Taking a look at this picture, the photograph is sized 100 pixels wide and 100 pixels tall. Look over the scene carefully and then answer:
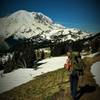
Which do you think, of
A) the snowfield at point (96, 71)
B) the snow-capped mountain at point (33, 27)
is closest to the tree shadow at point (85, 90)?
the snowfield at point (96, 71)

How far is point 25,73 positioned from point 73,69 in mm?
981

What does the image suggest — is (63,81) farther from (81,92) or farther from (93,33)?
(93,33)

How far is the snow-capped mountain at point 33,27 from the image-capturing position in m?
5.47

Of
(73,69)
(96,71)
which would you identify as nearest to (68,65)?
(73,69)

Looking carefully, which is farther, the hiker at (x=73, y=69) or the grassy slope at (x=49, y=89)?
the grassy slope at (x=49, y=89)

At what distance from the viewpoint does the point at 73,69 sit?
5117 mm

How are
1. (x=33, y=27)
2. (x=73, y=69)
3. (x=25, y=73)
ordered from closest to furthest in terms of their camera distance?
1. (x=73, y=69)
2. (x=25, y=73)
3. (x=33, y=27)

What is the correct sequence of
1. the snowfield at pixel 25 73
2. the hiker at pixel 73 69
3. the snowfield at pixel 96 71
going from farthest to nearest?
the snowfield at pixel 96 71 → the snowfield at pixel 25 73 → the hiker at pixel 73 69

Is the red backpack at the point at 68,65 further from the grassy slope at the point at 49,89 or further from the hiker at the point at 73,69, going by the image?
the grassy slope at the point at 49,89

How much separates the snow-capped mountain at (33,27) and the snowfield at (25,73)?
0.49 metres

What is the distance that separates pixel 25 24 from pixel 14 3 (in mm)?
542

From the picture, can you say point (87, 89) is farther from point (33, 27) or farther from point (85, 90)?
point (33, 27)

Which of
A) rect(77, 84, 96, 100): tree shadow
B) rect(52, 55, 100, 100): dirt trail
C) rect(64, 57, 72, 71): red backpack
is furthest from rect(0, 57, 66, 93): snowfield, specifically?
rect(77, 84, 96, 100): tree shadow

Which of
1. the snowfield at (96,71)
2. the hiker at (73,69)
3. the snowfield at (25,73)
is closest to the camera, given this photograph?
the hiker at (73,69)
